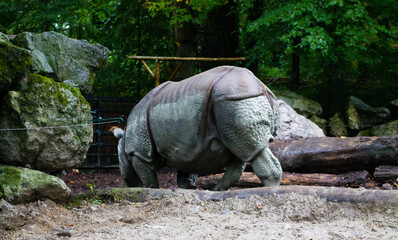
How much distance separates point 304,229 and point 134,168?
274cm

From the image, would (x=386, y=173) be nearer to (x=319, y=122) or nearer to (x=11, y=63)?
(x=11, y=63)

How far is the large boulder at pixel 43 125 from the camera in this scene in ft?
15.1

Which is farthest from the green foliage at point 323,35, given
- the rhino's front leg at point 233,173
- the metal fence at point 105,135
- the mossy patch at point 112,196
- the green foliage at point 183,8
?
the mossy patch at point 112,196

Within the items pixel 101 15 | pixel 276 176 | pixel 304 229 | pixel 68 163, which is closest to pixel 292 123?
pixel 276 176

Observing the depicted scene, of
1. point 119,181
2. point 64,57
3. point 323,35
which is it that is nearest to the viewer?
point 64,57

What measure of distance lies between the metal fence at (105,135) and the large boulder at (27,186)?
5.67 metres

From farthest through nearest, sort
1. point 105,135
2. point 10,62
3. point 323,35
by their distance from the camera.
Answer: point 105,135
point 323,35
point 10,62

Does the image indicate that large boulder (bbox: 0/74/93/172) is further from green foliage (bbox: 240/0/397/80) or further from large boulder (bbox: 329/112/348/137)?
large boulder (bbox: 329/112/348/137)

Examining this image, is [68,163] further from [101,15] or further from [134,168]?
[101,15]

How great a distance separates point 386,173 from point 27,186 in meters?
4.49

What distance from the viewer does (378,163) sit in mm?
6160

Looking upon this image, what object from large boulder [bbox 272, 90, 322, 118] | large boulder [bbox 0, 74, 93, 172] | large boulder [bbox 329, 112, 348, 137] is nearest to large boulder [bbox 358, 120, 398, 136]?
large boulder [bbox 329, 112, 348, 137]

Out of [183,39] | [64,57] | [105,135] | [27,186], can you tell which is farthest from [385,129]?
[27,186]

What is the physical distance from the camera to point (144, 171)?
5.58 meters
